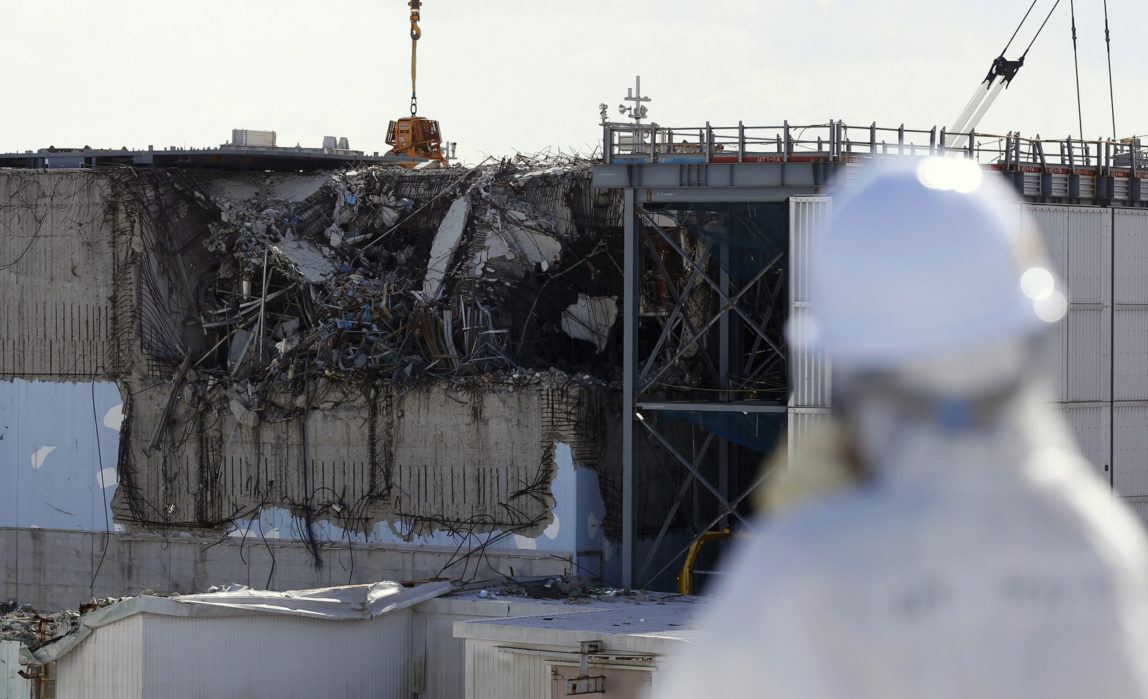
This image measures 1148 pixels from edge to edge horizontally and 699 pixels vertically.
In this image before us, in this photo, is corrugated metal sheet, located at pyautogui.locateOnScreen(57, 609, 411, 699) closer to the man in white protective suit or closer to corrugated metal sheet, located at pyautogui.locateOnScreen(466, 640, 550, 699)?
corrugated metal sheet, located at pyautogui.locateOnScreen(466, 640, 550, 699)

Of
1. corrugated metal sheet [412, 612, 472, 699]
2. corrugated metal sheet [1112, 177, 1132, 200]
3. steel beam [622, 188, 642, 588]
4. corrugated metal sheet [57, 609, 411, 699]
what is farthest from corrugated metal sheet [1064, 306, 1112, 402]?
corrugated metal sheet [57, 609, 411, 699]

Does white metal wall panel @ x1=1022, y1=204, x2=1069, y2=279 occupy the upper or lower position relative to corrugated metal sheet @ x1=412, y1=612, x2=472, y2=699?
upper

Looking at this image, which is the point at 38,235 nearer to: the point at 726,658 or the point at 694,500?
the point at 694,500

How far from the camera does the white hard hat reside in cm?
233

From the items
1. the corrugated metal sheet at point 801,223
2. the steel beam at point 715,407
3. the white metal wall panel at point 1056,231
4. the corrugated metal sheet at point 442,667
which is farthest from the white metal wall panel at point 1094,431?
the corrugated metal sheet at point 442,667

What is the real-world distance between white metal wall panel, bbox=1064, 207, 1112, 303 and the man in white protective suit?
2734 cm

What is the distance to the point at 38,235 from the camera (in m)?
35.2

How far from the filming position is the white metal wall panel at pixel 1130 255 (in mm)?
29125

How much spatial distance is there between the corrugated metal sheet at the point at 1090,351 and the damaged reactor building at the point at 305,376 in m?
8.93

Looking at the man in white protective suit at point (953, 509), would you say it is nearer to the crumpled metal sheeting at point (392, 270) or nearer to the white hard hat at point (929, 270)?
the white hard hat at point (929, 270)

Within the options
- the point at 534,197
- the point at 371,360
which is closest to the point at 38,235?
the point at 371,360

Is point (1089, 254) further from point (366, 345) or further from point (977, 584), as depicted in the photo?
point (977, 584)

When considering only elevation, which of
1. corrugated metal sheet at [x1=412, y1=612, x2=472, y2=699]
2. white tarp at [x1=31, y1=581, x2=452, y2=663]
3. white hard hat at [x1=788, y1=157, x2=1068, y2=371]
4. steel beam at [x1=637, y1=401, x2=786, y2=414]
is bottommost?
corrugated metal sheet at [x1=412, y1=612, x2=472, y2=699]

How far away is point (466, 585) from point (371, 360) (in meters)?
5.42
